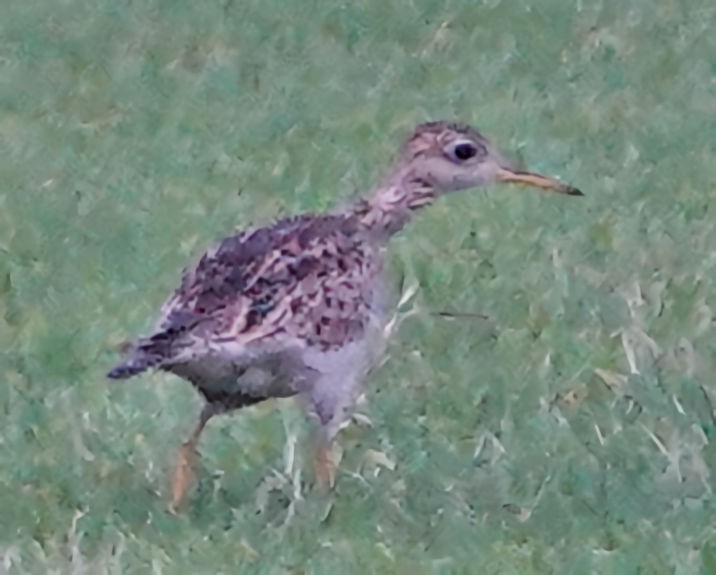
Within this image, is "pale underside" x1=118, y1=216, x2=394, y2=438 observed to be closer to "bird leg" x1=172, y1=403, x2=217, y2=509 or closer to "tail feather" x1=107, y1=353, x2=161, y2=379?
"tail feather" x1=107, y1=353, x2=161, y2=379

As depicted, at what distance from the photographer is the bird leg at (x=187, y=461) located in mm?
8562

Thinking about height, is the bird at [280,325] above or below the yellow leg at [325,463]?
above

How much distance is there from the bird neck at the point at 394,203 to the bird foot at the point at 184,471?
39.9 inches

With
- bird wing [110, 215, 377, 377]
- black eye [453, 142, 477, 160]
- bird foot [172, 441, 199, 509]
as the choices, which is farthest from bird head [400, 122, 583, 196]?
bird foot [172, 441, 199, 509]

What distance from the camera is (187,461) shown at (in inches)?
342

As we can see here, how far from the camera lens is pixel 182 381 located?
9.68m

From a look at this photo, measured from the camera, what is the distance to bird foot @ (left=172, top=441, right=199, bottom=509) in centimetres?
855

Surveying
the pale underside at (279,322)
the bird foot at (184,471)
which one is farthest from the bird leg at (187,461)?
the pale underside at (279,322)

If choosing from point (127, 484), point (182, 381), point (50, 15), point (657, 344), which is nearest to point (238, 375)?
point (127, 484)

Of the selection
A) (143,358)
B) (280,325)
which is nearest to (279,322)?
(280,325)

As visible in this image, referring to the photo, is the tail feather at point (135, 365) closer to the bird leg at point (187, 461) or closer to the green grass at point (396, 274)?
the green grass at point (396, 274)

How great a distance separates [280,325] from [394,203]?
1107 millimetres

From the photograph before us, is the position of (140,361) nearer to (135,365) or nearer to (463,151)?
(135,365)

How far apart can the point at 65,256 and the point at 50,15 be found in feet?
17.5
